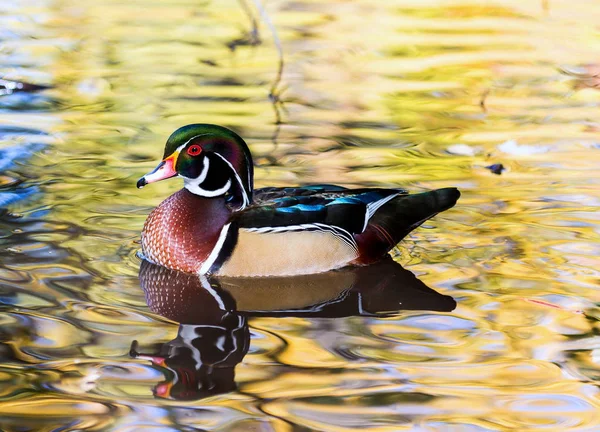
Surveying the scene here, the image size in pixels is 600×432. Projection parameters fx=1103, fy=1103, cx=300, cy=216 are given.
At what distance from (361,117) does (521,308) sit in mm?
3968

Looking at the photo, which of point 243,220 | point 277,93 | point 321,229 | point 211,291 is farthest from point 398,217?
point 277,93

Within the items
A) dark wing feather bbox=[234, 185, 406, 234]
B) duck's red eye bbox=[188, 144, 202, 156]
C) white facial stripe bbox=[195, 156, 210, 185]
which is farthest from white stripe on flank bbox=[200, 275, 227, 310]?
duck's red eye bbox=[188, 144, 202, 156]

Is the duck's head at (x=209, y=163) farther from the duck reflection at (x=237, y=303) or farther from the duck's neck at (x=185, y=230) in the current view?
the duck reflection at (x=237, y=303)

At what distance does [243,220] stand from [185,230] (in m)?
0.36

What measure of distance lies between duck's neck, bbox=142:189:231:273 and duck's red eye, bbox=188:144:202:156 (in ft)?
0.85

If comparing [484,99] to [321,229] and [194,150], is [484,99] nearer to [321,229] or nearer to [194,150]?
[321,229]

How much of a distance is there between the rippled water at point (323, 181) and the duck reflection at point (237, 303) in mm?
20

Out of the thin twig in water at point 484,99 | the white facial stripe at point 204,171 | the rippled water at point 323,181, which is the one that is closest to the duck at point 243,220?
Result: the white facial stripe at point 204,171

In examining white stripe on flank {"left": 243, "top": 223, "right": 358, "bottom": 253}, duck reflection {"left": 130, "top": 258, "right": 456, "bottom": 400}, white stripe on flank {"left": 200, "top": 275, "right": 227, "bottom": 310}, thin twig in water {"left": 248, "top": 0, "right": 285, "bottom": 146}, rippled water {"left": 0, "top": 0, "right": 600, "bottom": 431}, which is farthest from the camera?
thin twig in water {"left": 248, "top": 0, "right": 285, "bottom": 146}

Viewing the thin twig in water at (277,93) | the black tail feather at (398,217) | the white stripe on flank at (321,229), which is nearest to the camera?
the white stripe on flank at (321,229)

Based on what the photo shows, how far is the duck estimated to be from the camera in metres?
5.83

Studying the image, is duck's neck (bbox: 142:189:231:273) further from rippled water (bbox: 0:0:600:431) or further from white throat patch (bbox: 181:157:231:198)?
rippled water (bbox: 0:0:600:431)

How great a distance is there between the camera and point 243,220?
19.1 ft

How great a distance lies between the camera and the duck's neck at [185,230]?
591 centimetres
